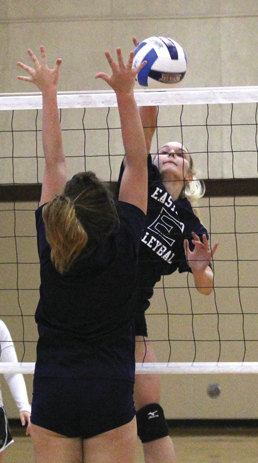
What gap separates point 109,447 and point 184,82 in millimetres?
4350

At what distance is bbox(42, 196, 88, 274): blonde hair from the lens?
1.60 metres

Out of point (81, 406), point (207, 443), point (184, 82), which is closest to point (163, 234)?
point (81, 406)

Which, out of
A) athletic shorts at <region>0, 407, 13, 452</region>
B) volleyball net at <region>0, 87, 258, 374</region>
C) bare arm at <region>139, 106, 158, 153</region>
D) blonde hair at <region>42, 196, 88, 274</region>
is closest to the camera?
blonde hair at <region>42, 196, 88, 274</region>

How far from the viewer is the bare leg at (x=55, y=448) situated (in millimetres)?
1634

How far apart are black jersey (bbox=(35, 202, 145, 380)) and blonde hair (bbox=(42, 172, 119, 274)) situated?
0.17 ft

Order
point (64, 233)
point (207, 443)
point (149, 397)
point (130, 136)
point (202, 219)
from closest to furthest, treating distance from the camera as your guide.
Result: point (64, 233) < point (130, 136) < point (149, 397) < point (207, 443) < point (202, 219)

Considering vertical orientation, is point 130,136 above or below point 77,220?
above

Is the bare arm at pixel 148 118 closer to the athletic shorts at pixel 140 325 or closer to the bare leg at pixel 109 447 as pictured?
the athletic shorts at pixel 140 325

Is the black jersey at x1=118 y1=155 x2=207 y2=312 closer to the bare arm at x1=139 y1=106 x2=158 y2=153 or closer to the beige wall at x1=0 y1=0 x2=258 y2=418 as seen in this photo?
the bare arm at x1=139 y1=106 x2=158 y2=153

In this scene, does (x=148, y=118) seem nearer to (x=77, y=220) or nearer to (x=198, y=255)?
(x=198, y=255)

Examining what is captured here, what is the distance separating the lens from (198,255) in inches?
103

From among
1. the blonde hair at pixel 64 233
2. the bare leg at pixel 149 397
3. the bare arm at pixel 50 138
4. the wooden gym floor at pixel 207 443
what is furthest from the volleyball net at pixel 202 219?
the blonde hair at pixel 64 233

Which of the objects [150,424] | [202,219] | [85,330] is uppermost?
[202,219]

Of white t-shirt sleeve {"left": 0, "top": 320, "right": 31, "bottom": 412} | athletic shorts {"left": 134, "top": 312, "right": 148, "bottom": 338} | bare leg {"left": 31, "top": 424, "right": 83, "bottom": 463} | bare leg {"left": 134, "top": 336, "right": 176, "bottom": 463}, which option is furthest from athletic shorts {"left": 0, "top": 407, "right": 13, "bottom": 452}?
bare leg {"left": 31, "top": 424, "right": 83, "bottom": 463}
